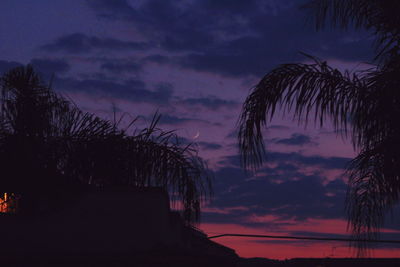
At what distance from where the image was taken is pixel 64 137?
10734mm

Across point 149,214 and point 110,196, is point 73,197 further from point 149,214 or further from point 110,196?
point 149,214

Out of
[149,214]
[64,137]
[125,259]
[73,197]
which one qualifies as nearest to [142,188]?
[149,214]

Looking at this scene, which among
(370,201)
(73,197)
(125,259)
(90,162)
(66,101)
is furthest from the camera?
(66,101)

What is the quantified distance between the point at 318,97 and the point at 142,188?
3.08 m

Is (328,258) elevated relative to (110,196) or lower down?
lower down

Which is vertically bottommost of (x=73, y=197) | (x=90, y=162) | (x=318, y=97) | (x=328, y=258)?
(x=328, y=258)

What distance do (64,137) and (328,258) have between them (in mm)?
6693

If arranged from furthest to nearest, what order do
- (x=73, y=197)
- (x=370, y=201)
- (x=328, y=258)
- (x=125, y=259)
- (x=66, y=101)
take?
(x=328, y=258) < (x=66, y=101) < (x=73, y=197) < (x=370, y=201) < (x=125, y=259)

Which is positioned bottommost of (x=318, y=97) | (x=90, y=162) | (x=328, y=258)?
(x=328, y=258)

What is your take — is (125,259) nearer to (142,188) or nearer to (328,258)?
(142,188)

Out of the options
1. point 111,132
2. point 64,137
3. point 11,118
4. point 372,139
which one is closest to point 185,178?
point 111,132

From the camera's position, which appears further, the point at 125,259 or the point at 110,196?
the point at 110,196

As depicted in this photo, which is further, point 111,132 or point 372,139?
point 111,132

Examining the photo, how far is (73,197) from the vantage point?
8.91 metres
